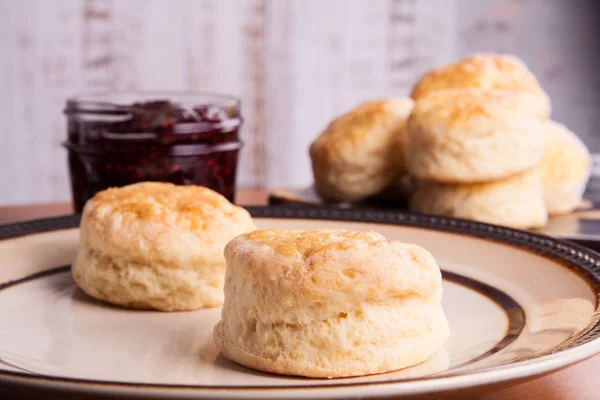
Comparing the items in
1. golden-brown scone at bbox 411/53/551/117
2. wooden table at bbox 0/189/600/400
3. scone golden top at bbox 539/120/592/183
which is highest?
golden-brown scone at bbox 411/53/551/117

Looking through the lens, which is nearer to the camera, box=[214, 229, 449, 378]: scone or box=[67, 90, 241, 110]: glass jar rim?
box=[214, 229, 449, 378]: scone

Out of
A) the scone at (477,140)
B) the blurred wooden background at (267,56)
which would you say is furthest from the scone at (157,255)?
the blurred wooden background at (267,56)

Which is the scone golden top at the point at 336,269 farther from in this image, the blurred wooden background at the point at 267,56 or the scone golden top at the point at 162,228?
the blurred wooden background at the point at 267,56

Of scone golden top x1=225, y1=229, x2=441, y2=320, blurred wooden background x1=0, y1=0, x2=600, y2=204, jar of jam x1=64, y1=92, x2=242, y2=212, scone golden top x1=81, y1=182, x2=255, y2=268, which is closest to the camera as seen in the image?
scone golden top x1=225, y1=229, x2=441, y2=320

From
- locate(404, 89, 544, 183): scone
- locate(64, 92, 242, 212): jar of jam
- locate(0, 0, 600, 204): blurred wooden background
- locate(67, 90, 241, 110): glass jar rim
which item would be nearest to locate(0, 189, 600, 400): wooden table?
locate(404, 89, 544, 183): scone

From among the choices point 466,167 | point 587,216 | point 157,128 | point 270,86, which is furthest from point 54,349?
point 270,86

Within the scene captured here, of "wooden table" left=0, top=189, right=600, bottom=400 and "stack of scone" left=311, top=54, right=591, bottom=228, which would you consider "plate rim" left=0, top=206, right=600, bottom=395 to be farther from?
"stack of scone" left=311, top=54, right=591, bottom=228

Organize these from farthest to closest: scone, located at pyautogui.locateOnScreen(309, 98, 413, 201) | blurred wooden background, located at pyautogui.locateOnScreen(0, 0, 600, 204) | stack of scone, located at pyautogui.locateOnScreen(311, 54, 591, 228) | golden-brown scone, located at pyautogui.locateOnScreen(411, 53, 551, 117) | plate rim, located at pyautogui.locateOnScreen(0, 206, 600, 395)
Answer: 1. blurred wooden background, located at pyautogui.locateOnScreen(0, 0, 600, 204)
2. golden-brown scone, located at pyautogui.locateOnScreen(411, 53, 551, 117)
3. scone, located at pyautogui.locateOnScreen(309, 98, 413, 201)
4. stack of scone, located at pyautogui.locateOnScreen(311, 54, 591, 228)
5. plate rim, located at pyautogui.locateOnScreen(0, 206, 600, 395)
